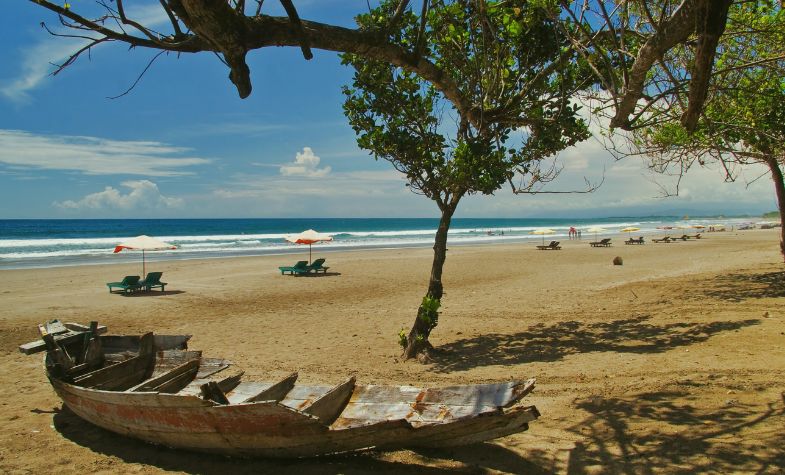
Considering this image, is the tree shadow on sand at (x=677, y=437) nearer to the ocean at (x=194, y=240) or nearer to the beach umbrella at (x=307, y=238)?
the beach umbrella at (x=307, y=238)

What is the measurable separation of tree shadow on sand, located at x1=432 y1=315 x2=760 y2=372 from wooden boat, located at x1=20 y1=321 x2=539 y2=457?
277 cm

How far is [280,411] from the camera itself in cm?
406

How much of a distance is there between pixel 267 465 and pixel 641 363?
17.0 ft

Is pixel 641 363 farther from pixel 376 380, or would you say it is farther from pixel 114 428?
pixel 114 428

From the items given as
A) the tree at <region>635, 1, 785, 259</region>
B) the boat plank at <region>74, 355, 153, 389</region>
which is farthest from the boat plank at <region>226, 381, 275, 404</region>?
the tree at <region>635, 1, 785, 259</region>

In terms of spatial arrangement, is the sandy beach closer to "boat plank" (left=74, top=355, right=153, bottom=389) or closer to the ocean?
"boat plank" (left=74, top=355, right=153, bottom=389)

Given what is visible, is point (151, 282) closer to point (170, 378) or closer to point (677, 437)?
point (170, 378)

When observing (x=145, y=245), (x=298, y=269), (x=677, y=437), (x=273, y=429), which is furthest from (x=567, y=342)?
(x=145, y=245)

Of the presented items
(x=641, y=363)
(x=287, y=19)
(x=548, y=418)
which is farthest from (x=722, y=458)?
(x=287, y=19)

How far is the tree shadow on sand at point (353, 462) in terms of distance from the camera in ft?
14.3

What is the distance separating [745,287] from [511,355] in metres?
8.31

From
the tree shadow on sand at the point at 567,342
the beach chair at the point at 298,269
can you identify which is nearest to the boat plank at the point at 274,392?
the tree shadow on sand at the point at 567,342

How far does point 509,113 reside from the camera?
6.62 meters

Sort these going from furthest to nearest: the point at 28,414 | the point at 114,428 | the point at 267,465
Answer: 1. the point at 28,414
2. the point at 114,428
3. the point at 267,465
